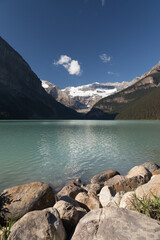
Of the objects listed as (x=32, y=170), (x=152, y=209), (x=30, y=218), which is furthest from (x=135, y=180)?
(x=32, y=170)

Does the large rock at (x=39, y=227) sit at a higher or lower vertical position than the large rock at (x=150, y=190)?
lower

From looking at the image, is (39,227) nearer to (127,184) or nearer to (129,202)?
(129,202)

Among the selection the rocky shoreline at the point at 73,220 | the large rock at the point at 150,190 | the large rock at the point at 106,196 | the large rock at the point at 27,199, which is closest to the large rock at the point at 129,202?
the rocky shoreline at the point at 73,220

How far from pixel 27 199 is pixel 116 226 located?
413cm

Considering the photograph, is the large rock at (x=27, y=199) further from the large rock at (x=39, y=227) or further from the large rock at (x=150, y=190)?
the large rock at (x=150, y=190)

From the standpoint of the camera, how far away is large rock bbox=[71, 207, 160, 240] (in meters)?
2.66

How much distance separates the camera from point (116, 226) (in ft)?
9.59

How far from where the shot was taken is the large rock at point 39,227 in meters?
3.41

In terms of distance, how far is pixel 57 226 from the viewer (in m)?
3.76

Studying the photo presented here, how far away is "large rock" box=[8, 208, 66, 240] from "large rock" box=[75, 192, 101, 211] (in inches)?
133

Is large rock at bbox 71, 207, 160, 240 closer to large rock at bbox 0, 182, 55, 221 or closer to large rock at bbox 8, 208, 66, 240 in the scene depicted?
large rock at bbox 8, 208, 66, 240

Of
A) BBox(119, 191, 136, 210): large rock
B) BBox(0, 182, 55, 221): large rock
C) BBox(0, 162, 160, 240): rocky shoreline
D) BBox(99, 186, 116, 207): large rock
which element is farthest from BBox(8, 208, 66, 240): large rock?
BBox(99, 186, 116, 207): large rock

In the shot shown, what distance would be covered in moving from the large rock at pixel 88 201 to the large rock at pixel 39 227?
339cm

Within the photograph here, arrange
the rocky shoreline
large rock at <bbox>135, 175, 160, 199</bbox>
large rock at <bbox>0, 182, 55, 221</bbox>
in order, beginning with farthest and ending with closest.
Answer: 1. large rock at <bbox>0, 182, 55, 221</bbox>
2. large rock at <bbox>135, 175, 160, 199</bbox>
3. the rocky shoreline
